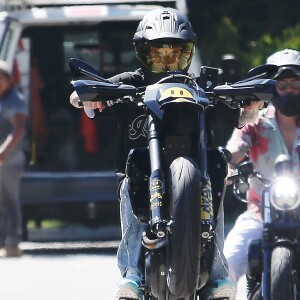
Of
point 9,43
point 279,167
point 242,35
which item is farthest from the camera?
point 242,35

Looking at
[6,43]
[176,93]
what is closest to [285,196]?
[176,93]

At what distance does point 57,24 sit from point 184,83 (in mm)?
7535

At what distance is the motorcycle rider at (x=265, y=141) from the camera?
7.98 metres

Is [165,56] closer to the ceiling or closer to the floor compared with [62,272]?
closer to the ceiling

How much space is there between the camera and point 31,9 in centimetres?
1414

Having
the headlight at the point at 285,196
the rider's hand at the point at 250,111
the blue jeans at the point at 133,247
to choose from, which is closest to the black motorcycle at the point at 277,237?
the headlight at the point at 285,196

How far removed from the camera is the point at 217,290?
6.54 meters

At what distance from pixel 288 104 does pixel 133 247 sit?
1.83 metres

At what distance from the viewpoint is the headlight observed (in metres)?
7.38

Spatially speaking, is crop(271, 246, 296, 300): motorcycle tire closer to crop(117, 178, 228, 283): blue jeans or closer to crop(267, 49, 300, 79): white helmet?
crop(117, 178, 228, 283): blue jeans

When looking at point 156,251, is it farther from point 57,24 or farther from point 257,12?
point 257,12

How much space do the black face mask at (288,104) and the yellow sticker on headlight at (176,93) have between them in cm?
178

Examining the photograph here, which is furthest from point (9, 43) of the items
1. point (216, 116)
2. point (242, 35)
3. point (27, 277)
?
point (216, 116)

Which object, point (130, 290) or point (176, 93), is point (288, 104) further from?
point (130, 290)
